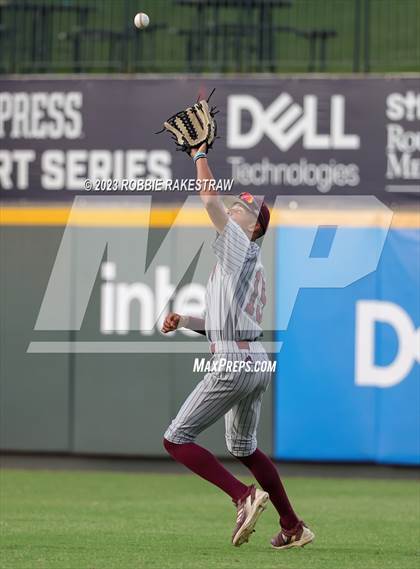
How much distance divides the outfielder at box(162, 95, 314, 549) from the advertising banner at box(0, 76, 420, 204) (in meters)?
5.23

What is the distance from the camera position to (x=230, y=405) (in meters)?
6.48

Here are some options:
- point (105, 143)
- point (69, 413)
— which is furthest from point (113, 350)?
point (105, 143)

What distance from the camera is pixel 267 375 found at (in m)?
6.48

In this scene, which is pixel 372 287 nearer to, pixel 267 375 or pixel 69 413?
pixel 69 413

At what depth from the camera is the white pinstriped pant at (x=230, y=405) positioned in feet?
21.0

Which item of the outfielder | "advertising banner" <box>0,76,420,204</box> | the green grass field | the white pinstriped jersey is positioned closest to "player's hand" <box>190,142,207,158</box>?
the outfielder

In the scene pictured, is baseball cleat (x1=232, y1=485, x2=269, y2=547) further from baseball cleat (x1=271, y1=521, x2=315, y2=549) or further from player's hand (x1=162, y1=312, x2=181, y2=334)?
player's hand (x1=162, y1=312, x2=181, y2=334)

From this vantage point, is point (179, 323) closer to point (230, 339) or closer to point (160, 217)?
point (230, 339)

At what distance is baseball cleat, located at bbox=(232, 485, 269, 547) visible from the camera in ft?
20.8

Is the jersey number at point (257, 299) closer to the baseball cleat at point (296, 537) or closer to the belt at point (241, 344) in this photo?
the belt at point (241, 344)

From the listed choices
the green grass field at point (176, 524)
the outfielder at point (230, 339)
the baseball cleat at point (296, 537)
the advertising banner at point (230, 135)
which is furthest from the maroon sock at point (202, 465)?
the advertising banner at point (230, 135)

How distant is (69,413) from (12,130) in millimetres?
2901

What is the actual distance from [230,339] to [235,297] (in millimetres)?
223

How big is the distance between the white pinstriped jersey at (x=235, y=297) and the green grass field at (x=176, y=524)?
3.93ft
